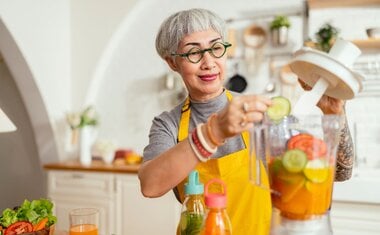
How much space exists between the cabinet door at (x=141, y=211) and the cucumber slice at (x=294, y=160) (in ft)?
6.66

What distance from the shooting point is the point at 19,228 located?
3.31 ft

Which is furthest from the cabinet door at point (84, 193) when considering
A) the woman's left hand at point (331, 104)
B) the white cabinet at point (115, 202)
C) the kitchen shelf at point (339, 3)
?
the woman's left hand at point (331, 104)

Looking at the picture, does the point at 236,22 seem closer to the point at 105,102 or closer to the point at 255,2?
the point at 255,2

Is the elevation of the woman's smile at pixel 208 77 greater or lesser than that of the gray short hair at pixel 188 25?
lesser

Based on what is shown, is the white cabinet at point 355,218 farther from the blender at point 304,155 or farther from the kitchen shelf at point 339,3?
the blender at point 304,155

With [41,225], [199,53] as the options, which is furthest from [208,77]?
[41,225]

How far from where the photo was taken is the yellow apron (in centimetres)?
108

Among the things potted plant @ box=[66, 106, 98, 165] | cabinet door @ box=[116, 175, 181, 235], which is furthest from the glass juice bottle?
potted plant @ box=[66, 106, 98, 165]

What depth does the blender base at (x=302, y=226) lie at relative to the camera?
0.70 meters

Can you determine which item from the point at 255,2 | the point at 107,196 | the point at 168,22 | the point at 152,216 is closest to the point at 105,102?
the point at 107,196

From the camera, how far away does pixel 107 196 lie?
9.67ft

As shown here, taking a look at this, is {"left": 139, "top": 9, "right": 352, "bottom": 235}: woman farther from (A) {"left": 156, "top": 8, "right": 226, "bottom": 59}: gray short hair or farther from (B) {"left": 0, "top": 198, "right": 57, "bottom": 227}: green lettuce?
(B) {"left": 0, "top": 198, "right": 57, "bottom": 227}: green lettuce

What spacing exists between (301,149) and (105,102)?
115 inches

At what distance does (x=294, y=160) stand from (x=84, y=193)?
2.59 meters
